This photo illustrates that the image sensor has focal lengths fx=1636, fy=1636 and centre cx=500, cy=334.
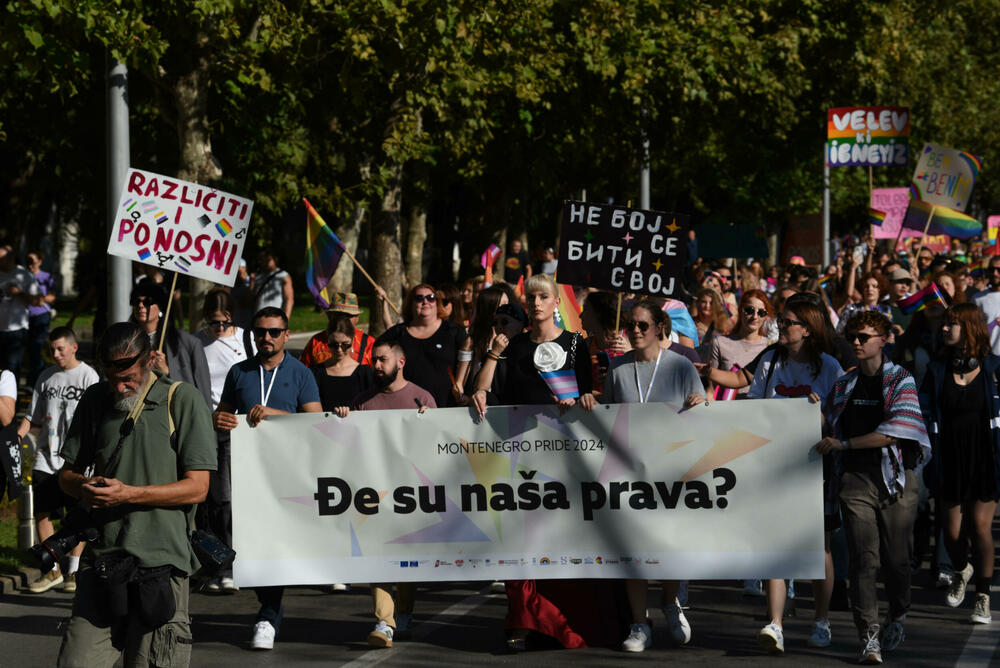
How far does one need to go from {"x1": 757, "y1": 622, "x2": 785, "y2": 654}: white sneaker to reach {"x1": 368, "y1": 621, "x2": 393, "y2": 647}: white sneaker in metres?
1.85

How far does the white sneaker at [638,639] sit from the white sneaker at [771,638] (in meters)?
0.55

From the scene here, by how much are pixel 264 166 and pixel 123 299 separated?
9886mm

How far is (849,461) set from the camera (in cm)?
796

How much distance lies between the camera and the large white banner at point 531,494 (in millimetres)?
7965

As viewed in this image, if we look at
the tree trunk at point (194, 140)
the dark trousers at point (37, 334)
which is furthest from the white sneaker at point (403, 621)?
the dark trousers at point (37, 334)

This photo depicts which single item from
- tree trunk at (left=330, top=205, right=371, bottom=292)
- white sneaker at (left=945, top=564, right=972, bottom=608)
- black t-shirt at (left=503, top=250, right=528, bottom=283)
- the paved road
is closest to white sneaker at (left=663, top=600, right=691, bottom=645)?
the paved road

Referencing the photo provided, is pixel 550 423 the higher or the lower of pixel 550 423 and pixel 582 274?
the lower

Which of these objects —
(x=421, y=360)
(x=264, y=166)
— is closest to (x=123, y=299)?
(x=421, y=360)

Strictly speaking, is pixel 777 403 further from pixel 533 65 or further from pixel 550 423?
pixel 533 65

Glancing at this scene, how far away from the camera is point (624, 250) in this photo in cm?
1042

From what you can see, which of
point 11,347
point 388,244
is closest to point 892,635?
point 11,347

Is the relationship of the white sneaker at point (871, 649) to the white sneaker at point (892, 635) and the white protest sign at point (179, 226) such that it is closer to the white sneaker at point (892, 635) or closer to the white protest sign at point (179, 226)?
the white sneaker at point (892, 635)

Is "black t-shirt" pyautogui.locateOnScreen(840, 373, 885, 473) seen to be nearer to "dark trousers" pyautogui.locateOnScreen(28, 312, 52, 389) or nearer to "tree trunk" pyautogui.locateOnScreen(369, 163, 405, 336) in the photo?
"dark trousers" pyautogui.locateOnScreen(28, 312, 52, 389)

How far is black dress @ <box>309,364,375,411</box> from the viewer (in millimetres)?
9602
